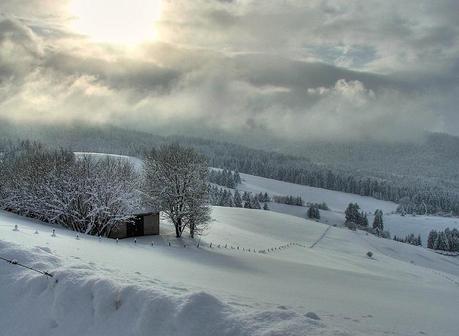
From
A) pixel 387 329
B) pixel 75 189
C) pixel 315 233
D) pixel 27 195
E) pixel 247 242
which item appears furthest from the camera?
pixel 315 233

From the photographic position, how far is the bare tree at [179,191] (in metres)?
49.6

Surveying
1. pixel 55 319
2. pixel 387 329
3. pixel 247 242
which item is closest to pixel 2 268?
pixel 55 319

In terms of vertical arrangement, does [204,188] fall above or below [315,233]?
Result: above

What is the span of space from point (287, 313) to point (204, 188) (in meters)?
40.5

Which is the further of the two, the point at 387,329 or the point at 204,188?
the point at 204,188

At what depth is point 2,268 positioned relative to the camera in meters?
13.9

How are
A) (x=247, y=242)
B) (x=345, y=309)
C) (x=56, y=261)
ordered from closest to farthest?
1. (x=56, y=261)
2. (x=345, y=309)
3. (x=247, y=242)

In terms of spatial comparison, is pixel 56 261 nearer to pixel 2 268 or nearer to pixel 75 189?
pixel 2 268

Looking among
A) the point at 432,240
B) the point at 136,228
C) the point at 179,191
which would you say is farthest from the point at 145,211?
the point at 432,240

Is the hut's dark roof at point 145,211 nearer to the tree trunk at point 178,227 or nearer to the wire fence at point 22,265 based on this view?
the tree trunk at point 178,227

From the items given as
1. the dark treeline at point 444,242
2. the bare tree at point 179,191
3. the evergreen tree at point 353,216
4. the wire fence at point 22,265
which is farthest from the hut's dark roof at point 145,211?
the evergreen tree at point 353,216

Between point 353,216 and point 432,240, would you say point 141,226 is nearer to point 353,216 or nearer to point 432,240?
point 432,240

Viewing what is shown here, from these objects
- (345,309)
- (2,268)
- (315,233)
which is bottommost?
(315,233)

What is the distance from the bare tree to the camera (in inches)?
1951
